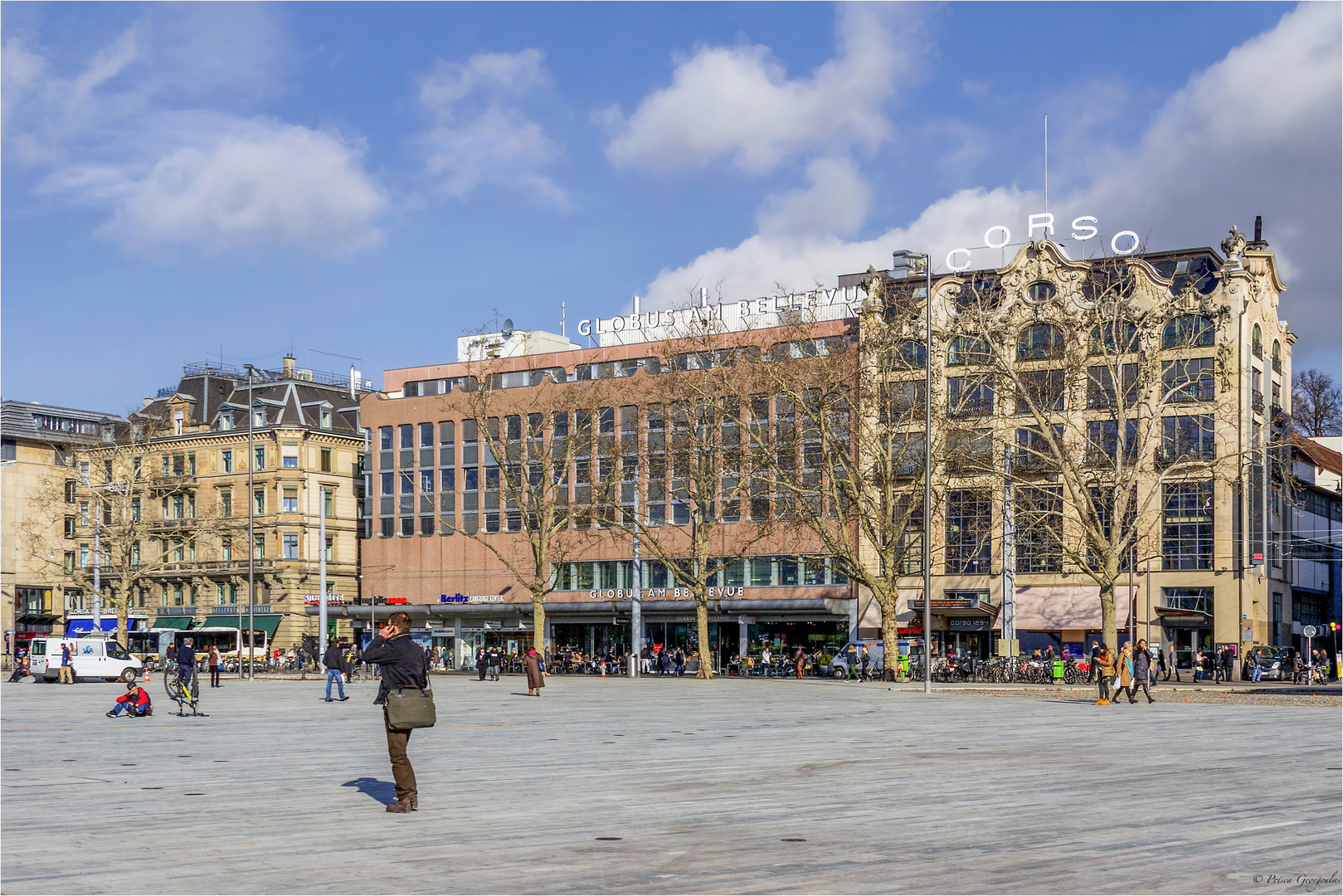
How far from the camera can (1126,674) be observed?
3878cm

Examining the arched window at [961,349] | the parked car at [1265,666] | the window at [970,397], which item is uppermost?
the arched window at [961,349]

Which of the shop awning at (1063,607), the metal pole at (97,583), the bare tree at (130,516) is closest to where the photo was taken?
the shop awning at (1063,607)

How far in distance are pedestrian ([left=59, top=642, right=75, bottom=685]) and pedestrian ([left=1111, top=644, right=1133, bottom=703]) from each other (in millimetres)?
40866

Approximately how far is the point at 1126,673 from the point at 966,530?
1262 inches

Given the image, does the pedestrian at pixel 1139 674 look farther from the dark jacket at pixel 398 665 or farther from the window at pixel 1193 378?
the window at pixel 1193 378

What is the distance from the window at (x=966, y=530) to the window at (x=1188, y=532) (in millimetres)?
8716

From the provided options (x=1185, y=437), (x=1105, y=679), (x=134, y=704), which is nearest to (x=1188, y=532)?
(x=1185, y=437)

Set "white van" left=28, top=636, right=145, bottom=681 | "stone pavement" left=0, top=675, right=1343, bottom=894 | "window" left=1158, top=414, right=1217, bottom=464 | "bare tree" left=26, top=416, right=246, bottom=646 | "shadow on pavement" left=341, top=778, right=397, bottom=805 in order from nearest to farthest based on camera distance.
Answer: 1. "stone pavement" left=0, top=675, right=1343, bottom=894
2. "shadow on pavement" left=341, top=778, right=397, bottom=805
3. "white van" left=28, top=636, right=145, bottom=681
4. "window" left=1158, top=414, right=1217, bottom=464
5. "bare tree" left=26, top=416, right=246, bottom=646

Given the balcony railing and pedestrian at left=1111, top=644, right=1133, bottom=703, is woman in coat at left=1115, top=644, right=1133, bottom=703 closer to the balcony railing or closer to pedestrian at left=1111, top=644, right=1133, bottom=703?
pedestrian at left=1111, top=644, right=1133, bottom=703

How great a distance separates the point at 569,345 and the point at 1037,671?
46.2 metres

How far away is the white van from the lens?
194 ft

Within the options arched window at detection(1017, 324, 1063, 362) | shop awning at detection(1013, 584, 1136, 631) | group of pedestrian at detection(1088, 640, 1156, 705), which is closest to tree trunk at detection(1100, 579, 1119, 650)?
arched window at detection(1017, 324, 1063, 362)

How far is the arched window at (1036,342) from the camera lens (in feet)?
204

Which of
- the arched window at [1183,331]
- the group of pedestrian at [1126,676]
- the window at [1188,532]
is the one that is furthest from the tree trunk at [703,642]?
the group of pedestrian at [1126,676]
